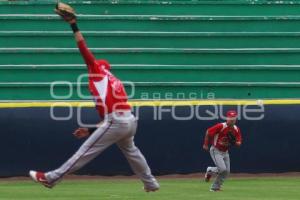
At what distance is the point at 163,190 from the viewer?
1516 centimetres

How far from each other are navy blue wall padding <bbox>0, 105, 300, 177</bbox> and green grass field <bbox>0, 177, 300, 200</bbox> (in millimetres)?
880

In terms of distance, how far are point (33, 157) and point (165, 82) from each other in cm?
454

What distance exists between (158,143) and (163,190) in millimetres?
4520

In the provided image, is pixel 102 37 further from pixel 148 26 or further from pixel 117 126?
pixel 117 126

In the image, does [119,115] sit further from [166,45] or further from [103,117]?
[166,45]

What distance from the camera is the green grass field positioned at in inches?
532

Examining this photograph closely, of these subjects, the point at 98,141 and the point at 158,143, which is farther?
the point at 158,143

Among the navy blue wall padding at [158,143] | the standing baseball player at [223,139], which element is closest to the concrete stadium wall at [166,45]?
the navy blue wall padding at [158,143]

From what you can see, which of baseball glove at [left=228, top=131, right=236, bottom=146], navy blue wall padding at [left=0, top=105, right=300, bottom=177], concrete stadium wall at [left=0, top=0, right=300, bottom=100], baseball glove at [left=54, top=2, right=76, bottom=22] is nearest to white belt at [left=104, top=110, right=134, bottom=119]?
baseball glove at [left=54, top=2, right=76, bottom=22]

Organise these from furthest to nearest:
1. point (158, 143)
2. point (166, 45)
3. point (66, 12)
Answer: point (166, 45) → point (158, 143) → point (66, 12)

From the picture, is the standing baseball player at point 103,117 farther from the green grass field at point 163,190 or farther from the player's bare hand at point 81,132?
the green grass field at point 163,190

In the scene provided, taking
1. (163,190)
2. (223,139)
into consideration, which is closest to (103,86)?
(163,190)

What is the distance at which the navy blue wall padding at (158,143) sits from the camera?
19.1 meters

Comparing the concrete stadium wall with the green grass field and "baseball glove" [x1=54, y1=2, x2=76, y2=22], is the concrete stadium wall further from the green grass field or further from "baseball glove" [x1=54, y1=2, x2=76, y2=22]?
"baseball glove" [x1=54, y1=2, x2=76, y2=22]
